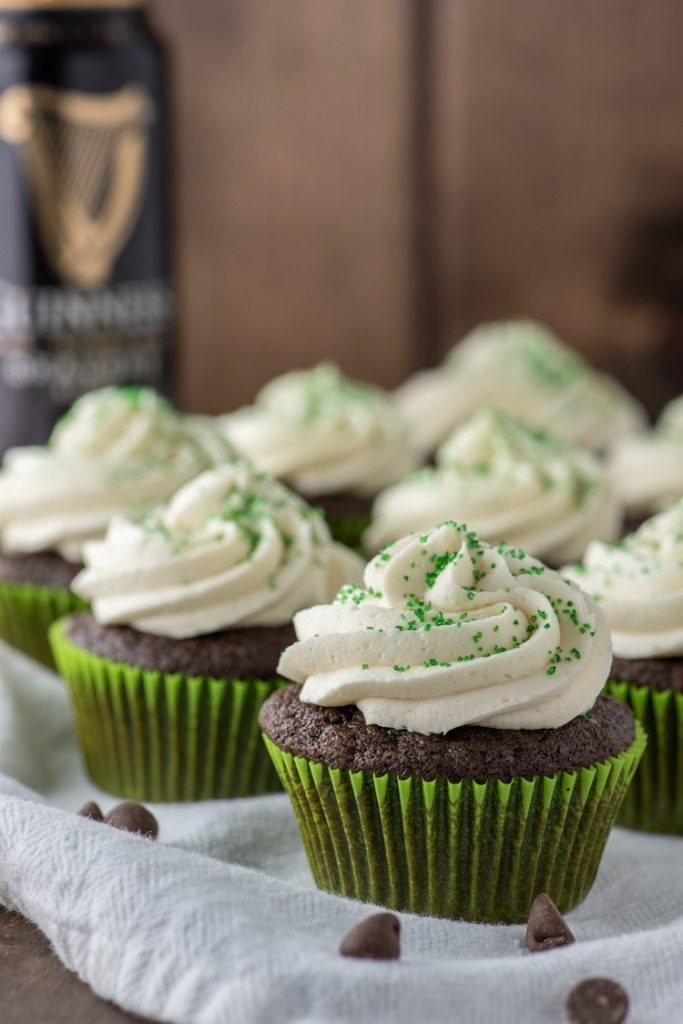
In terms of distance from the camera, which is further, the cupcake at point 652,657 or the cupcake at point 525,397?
the cupcake at point 525,397

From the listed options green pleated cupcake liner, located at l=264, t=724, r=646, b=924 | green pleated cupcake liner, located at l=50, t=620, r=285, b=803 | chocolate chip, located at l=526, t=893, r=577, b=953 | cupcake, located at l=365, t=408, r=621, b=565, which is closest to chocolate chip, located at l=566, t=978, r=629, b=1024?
chocolate chip, located at l=526, t=893, r=577, b=953

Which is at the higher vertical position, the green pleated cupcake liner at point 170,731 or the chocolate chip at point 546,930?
the chocolate chip at point 546,930

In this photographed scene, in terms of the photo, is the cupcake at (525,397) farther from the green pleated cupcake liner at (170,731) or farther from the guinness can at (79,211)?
the green pleated cupcake liner at (170,731)

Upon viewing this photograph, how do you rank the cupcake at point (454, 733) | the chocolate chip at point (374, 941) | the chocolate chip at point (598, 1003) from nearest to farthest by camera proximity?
the chocolate chip at point (598, 1003) → the chocolate chip at point (374, 941) → the cupcake at point (454, 733)

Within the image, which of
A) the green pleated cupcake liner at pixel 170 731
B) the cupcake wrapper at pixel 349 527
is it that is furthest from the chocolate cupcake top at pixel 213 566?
the cupcake wrapper at pixel 349 527

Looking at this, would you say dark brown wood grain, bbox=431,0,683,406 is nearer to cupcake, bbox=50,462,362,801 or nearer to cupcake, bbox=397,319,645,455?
cupcake, bbox=397,319,645,455

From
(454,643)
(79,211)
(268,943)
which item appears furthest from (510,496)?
(79,211)

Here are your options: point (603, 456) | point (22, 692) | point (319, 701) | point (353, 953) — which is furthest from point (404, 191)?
point (353, 953)

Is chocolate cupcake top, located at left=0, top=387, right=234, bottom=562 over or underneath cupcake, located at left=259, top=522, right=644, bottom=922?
underneath
